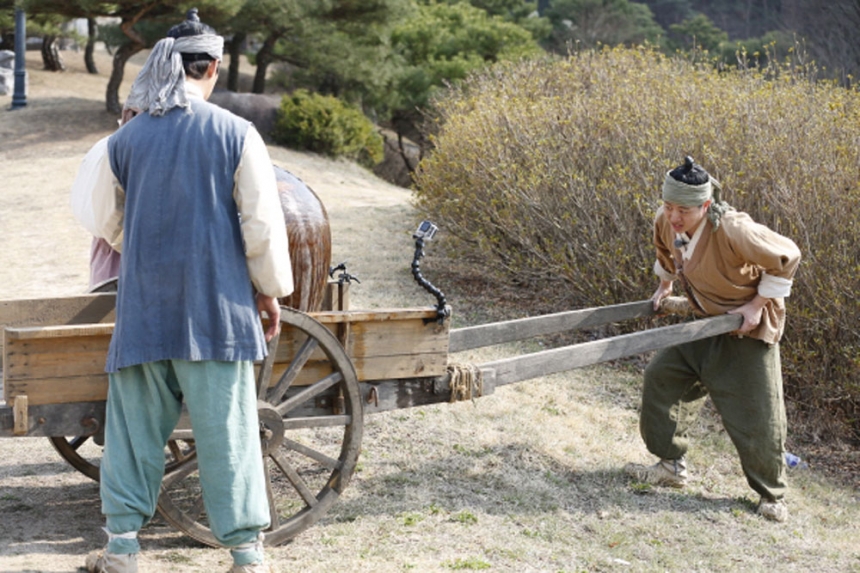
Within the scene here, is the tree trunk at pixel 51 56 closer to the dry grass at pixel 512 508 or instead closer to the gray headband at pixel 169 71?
the dry grass at pixel 512 508

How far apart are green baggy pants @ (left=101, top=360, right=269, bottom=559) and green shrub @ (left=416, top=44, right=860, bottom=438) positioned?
3907 millimetres

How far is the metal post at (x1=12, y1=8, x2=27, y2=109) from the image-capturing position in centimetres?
1939

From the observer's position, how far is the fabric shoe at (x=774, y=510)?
4809mm

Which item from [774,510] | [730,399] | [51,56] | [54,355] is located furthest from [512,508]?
[51,56]

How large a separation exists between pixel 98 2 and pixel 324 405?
1366 cm

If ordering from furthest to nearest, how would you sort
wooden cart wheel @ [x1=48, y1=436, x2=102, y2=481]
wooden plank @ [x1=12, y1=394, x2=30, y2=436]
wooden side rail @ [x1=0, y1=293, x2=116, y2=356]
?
wooden cart wheel @ [x1=48, y1=436, x2=102, y2=481]
wooden side rail @ [x1=0, y1=293, x2=116, y2=356]
wooden plank @ [x1=12, y1=394, x2=30, y2=436]

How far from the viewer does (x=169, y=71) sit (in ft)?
10.9

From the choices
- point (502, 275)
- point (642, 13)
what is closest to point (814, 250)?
point (502, 275)

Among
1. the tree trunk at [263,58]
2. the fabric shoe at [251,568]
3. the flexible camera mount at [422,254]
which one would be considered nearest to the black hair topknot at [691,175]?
the flexible camera mount at [422,254]

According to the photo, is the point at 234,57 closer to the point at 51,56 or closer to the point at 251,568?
the point at 51,56

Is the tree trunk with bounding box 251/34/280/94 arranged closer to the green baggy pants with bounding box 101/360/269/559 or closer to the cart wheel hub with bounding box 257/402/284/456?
the cart wheel hub with bounding box 257/402/284/456

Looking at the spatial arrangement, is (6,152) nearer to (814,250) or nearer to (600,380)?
(600,380)

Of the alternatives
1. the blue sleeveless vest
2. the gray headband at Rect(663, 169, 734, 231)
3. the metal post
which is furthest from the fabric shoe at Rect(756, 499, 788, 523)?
the metal post

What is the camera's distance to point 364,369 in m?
4.07
